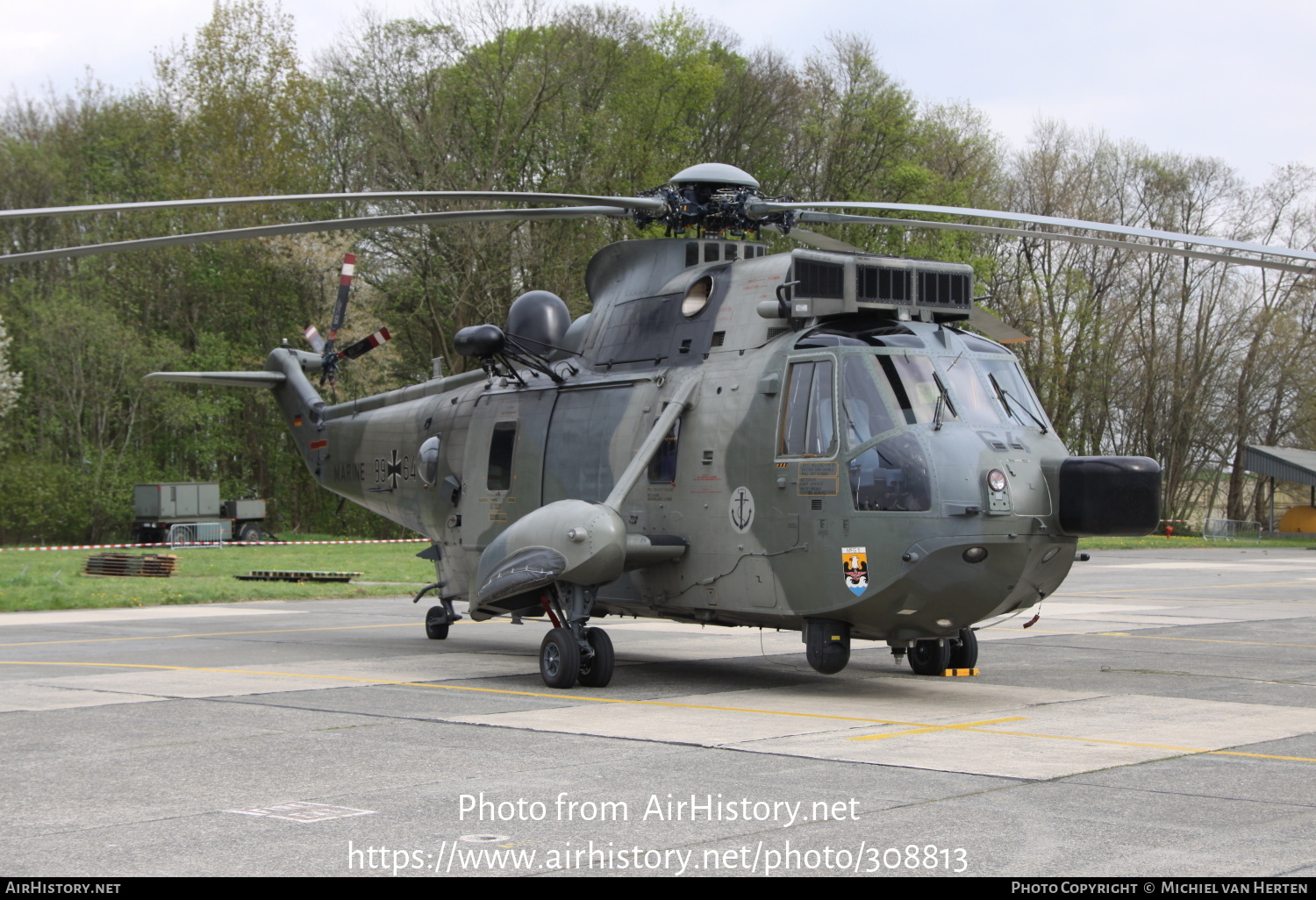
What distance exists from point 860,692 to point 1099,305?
1933 inches

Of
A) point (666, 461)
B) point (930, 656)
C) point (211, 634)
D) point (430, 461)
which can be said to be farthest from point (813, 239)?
point (211, 634)

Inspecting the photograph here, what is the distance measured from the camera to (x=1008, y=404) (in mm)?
10438

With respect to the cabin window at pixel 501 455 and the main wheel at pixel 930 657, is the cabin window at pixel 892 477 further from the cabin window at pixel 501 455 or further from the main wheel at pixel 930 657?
the cabin window at pixel 501 455

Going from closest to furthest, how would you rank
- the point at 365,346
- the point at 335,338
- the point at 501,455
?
the point at 501,455
the point at 365,346
the point at 335,338

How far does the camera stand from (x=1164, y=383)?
196ft

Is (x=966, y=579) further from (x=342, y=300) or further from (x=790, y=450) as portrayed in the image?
(x=342, y=300)

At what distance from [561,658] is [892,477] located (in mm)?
3445

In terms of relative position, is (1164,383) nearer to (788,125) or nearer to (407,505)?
(788,125)

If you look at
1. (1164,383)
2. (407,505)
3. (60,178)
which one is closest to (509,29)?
(60,178)

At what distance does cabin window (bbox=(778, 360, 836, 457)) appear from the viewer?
10188 mm

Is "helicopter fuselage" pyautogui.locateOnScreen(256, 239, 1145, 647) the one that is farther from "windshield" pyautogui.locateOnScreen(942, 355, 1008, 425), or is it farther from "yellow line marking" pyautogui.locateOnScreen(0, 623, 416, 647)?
"yellow line marking" pyautogui.locateOnScreen(0, 623, 416, 647)

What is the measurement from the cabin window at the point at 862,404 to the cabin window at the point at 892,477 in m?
0.15

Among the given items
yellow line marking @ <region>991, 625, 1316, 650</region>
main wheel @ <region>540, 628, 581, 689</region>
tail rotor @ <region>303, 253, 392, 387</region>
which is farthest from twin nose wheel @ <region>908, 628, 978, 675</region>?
tail rotor @ <region>303, 253, 392, 387</region>

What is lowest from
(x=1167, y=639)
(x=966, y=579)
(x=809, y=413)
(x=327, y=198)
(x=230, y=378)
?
(x=1167, y=639)
